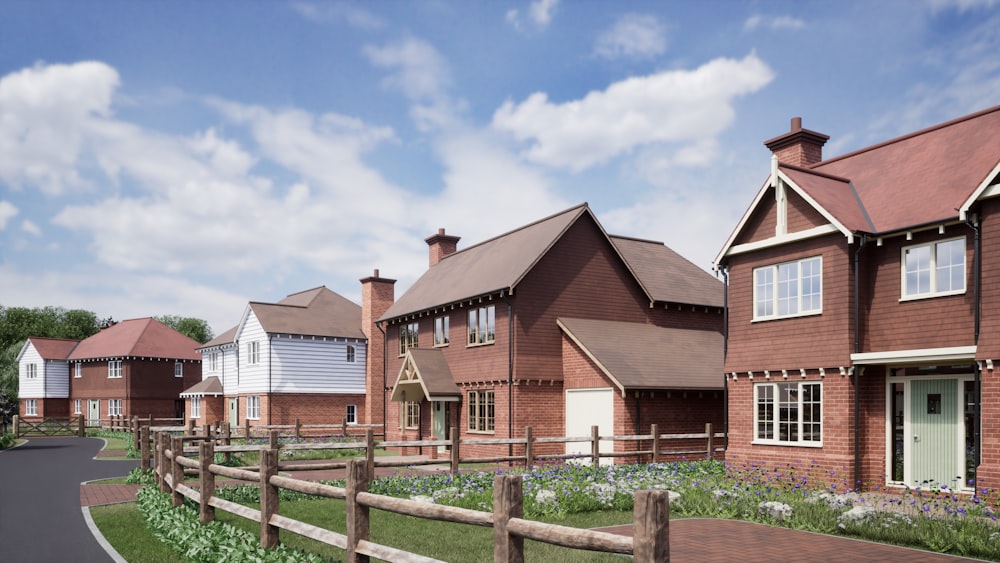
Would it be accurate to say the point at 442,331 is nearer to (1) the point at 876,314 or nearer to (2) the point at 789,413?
(2) the point at 789,413

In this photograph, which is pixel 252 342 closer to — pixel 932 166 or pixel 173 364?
pixel 173 364

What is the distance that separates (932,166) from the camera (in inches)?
792

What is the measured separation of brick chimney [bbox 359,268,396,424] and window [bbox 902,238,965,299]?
32.1 m

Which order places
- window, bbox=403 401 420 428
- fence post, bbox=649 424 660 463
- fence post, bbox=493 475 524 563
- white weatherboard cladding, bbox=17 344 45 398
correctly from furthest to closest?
white weatherboard cladding, bbox=17 344 45 398 < window, bbox=403 401 420 428 < fence post, bbox=649 424 660 463 < fence post, bbox=493 475 524 563

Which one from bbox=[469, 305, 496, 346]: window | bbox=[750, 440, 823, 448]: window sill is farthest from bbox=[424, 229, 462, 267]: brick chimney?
bbox=[750, 440, 823, 448]: window sill

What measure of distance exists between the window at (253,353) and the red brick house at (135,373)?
1766 centimetres

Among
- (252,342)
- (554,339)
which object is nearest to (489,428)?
(554,339)

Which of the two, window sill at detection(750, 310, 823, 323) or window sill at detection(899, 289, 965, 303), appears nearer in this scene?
window sill at detection(899, 289, 965, 303)

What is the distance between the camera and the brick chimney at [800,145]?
25016 millimetres

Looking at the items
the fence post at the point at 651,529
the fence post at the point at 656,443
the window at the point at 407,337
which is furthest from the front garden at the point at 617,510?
the window at the point at 407,337

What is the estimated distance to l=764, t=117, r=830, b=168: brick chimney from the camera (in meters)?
25.0

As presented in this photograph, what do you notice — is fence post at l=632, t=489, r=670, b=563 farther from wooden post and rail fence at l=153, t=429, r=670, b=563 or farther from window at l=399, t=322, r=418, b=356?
window at l=399, t=322, r=418, b=356

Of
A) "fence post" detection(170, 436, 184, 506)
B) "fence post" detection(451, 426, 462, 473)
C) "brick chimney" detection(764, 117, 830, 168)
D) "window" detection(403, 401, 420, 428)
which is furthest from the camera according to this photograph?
"window" detection(403, 401, 420, 428)

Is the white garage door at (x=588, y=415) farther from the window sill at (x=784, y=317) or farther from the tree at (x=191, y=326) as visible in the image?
the tree at (x=191, y=326)
